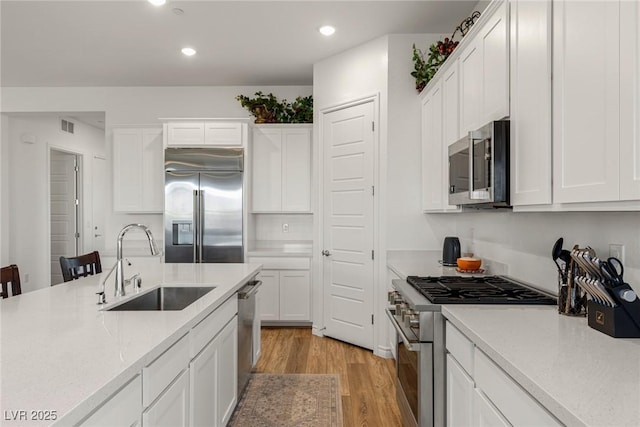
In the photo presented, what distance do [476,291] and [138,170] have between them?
4.26 m

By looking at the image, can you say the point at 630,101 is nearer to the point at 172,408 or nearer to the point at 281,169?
the point at 172,408

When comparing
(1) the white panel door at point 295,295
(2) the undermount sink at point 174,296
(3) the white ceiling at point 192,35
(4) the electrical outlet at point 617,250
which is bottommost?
(1) the white panel door at point 295,295

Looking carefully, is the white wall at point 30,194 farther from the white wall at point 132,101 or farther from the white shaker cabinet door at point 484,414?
the white shaker cabinet door at point 484,414

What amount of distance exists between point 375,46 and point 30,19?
3008mm

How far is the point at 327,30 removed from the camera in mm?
3484

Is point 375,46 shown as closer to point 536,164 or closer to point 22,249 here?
point 536,164

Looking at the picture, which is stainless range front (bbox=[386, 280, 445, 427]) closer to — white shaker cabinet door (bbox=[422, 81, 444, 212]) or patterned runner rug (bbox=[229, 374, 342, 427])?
patterned runner rug (bbox=[229, 374, 342, 427])

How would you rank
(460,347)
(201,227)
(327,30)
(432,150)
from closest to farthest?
(460,347), (432,150), (327,30), (201,227)

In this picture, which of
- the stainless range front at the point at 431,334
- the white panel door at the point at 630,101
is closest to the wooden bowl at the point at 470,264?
the stainless range front at the point at 431,334

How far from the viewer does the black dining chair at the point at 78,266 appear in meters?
2.65

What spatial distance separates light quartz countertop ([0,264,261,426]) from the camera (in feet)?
2.88

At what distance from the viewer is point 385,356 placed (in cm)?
352

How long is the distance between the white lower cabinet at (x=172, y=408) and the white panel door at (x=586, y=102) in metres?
1.53

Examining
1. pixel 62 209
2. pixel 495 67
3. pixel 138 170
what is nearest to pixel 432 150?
pixel 495 67
